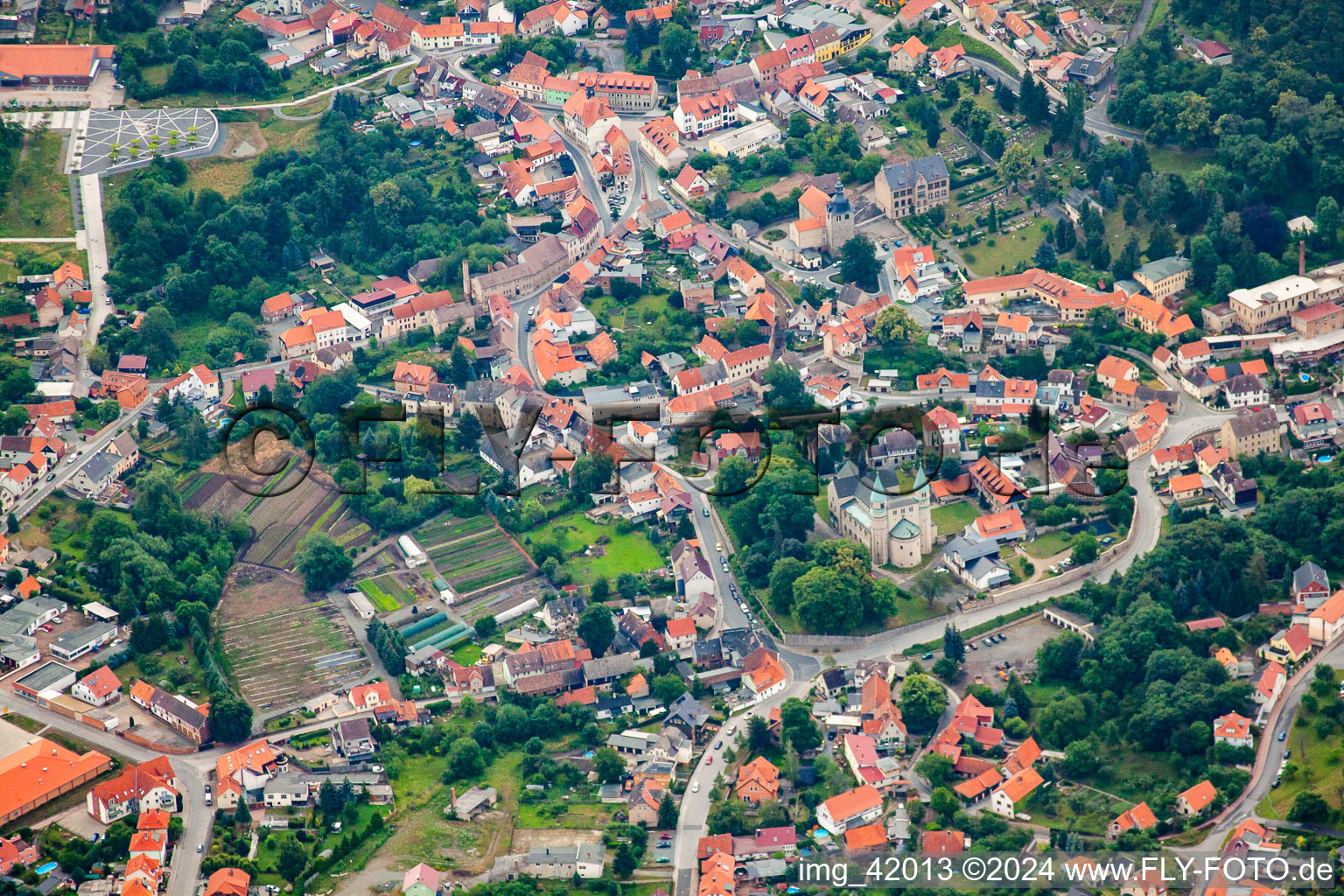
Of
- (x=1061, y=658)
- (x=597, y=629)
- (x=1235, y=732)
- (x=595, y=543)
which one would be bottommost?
(x=595, y=543)

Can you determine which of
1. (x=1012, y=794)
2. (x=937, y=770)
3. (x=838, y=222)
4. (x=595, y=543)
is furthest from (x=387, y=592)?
(x=838, y=222)

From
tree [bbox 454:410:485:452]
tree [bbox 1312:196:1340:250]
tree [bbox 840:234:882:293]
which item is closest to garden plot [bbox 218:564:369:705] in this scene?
tree [bbox 454:410:485:452]

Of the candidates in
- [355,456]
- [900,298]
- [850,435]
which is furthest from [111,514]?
[900,298]

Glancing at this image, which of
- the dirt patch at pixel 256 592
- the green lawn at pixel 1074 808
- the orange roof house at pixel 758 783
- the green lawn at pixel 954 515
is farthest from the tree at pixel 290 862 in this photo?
the green lawn at pixel 954 515

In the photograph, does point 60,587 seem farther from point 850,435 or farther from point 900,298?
point 900,298

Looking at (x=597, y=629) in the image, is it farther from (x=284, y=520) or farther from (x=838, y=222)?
(x=838, y=222)

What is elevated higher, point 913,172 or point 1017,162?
point 1017,162

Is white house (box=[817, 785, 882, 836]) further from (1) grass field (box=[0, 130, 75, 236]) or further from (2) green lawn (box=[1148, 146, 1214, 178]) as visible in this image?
(1) grass field (box=[0, 130, 75, 236])

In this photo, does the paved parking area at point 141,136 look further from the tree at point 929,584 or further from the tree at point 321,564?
the tree at point 929,584
